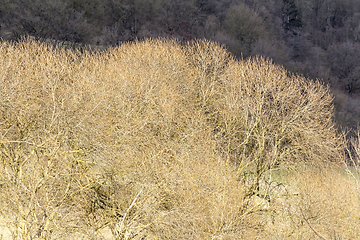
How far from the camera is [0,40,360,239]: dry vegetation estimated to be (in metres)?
19.0

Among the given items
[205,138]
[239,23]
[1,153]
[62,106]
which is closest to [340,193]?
[205,138]

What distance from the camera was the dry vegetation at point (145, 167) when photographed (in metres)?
19.0

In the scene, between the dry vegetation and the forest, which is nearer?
the dry vegetation

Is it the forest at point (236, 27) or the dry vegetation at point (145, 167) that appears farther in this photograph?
the forest at point (236, 27)

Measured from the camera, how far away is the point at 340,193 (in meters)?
23.8

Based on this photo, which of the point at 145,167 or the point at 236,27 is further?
the point at 236,27

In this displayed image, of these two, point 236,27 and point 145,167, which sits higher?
point 145,167

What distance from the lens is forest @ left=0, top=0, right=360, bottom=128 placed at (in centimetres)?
6294

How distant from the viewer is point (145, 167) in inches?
847

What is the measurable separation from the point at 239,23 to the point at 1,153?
7313 centimetres

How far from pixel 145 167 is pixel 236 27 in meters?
69.1

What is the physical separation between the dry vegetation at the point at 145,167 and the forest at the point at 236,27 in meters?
30.7

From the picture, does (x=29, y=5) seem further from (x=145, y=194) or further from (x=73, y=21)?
(x=145, y=194)

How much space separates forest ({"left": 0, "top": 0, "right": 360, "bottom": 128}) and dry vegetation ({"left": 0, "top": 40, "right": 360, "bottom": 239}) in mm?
30709
